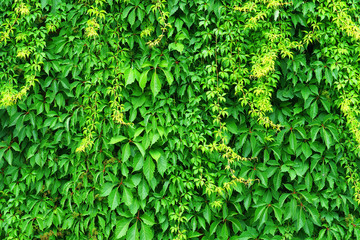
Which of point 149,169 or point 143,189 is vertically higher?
point 149,169

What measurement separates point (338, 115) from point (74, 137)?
7.08 feet

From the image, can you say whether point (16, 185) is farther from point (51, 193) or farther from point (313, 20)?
point (313, 20)

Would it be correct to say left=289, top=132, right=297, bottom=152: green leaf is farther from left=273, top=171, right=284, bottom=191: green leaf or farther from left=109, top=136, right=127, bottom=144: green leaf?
left=109, top=136, right=127, bottom=144: green leaf

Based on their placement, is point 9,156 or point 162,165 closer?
point 162,165

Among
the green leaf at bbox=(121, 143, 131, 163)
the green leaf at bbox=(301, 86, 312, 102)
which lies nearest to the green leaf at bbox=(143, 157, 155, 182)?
the green leaf at bbox=(121, 143, 131, 163)

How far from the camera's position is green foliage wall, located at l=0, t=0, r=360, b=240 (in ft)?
8.61

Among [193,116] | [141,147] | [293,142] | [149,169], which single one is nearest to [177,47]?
[193,116]

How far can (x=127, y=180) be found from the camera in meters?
2.66

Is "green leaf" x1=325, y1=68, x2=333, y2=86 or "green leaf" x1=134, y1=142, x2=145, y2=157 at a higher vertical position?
"green leaf" x1=325, y1=68, x2=333, y2=86

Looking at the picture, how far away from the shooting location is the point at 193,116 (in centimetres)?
268

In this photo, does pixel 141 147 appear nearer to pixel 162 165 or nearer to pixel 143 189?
pixel 162 165

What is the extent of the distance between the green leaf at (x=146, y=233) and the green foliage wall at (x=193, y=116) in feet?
0.04

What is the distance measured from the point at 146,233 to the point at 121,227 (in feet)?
0.66

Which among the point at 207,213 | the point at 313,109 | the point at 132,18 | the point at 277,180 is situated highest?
the point at 132,18
